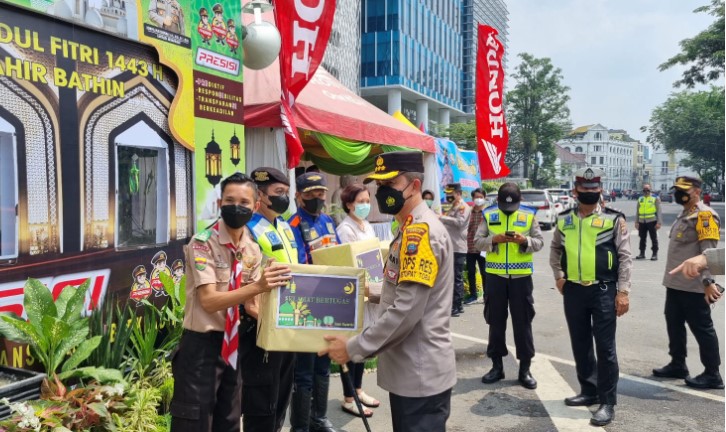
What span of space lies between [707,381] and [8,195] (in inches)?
229

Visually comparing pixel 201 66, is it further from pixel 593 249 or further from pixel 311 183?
pixel 593 249

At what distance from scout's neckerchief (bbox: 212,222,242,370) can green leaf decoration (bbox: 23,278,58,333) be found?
60.3 inches

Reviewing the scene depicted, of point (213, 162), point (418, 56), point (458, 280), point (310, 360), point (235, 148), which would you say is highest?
point (418, 56)

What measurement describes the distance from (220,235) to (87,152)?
2.06 meters

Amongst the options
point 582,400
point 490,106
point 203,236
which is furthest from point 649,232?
point 203,236

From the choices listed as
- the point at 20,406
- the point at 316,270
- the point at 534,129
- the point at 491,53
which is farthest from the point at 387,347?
the point at 534,129

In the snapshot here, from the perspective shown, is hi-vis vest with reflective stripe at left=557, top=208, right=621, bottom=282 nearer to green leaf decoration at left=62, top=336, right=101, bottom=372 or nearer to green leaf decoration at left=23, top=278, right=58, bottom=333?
green leaf decoration at left=62, top=336, right=101, bottom=372

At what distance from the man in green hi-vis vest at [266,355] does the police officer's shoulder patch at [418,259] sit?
2.95ft

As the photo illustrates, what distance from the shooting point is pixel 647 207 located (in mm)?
13625

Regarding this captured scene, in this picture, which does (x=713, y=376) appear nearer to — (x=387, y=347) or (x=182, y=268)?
(x=387, y=347)

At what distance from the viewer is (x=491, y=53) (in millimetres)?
10273

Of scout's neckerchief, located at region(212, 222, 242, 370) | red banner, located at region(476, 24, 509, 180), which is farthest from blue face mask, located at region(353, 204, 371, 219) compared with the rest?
red banner, located at region(476, 24, 509, 180)

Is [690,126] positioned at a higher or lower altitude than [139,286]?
higher

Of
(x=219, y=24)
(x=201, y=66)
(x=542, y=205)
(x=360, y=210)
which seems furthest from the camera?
(x=542, y=205)
